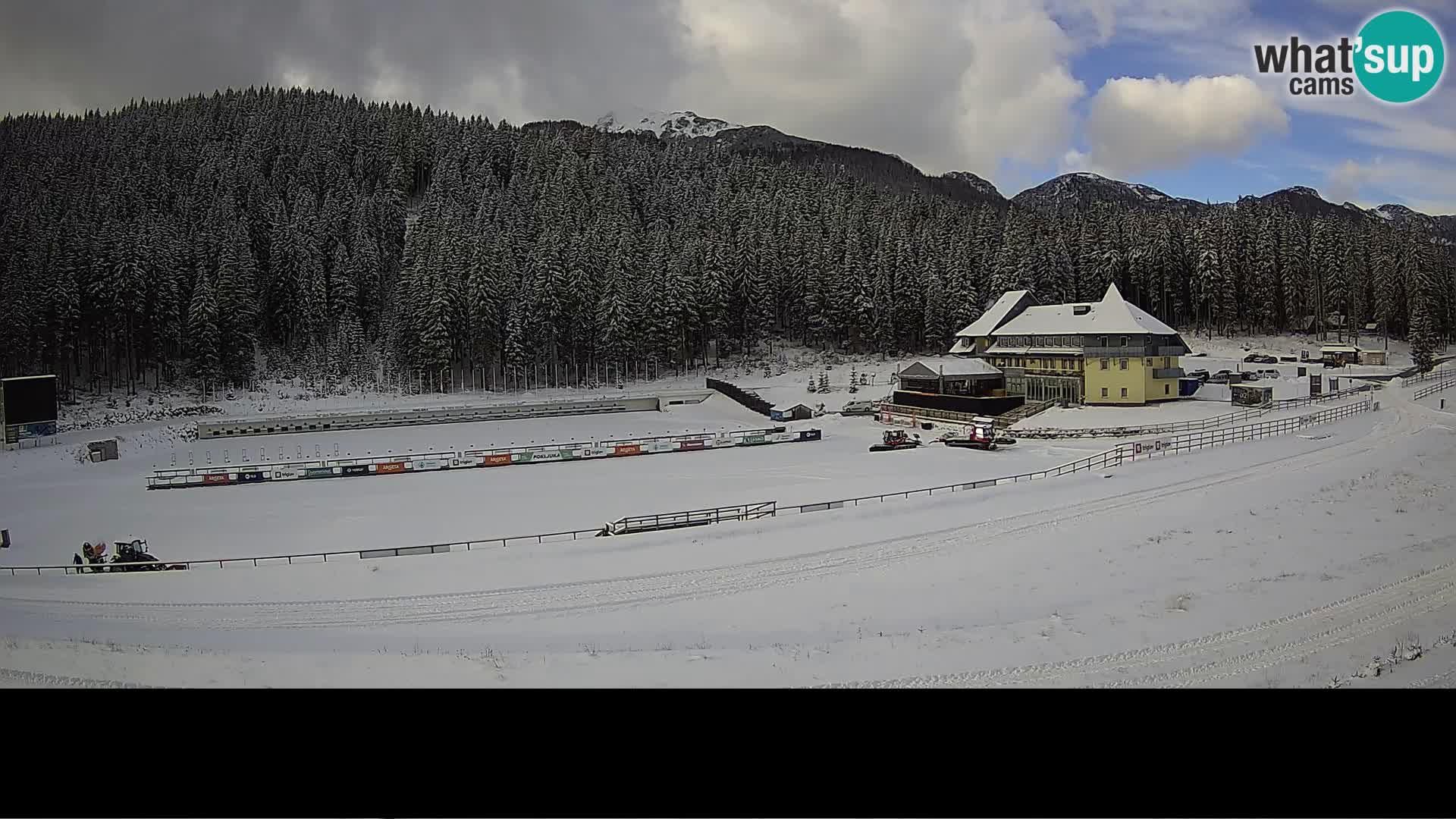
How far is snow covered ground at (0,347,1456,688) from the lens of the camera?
5895 mm

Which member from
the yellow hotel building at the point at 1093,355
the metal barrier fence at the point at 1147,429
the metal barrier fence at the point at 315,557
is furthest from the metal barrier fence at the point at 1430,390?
the metal barrier fence at the point at 315,557

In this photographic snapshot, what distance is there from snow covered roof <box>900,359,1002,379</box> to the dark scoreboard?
954 inches

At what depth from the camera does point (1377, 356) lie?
104 feet

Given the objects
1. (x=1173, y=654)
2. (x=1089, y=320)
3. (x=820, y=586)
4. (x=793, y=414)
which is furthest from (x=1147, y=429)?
(x=1173, y=654)

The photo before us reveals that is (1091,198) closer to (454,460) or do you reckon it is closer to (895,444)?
(895,444)

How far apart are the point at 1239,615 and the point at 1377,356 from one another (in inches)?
1281

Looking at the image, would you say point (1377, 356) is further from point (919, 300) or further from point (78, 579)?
point (78, 579)

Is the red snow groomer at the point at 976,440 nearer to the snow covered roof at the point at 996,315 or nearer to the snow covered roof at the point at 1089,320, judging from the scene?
the snow covered roof at the point at 1089,320

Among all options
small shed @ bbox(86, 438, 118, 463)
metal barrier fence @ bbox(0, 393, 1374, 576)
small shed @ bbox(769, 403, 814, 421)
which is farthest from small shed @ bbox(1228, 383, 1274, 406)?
small shed @ bbox(86, 438, 118, 463)

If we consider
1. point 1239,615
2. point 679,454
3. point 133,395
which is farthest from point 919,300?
point 1239,615

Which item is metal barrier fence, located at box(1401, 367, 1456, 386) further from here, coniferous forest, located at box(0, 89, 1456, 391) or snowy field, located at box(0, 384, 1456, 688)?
snowy field, located at box(0, 384, 1456, 688)

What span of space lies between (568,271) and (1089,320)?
25.2 m

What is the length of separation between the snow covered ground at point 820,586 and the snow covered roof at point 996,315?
15226 millimetres

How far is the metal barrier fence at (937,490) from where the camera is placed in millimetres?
11828
